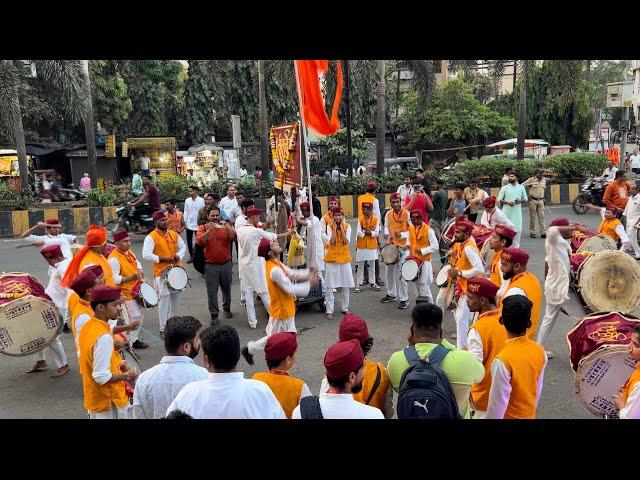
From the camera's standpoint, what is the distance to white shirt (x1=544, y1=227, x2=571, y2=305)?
7.03 m

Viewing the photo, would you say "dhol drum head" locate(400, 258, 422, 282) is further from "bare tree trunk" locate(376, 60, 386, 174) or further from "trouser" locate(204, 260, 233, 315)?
"bare tree trunk" locate(376, 60, 386, 174)

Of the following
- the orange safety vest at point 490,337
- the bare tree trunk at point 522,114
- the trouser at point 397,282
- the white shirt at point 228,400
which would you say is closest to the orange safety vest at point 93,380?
the white shirt at point 228,400

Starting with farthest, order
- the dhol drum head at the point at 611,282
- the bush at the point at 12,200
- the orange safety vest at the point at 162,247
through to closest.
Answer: the bush at the point at 12,200, the orange safety vest at the point at 162,247, the dhol drum head at the point at 611,282

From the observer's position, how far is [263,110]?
22.9 metres

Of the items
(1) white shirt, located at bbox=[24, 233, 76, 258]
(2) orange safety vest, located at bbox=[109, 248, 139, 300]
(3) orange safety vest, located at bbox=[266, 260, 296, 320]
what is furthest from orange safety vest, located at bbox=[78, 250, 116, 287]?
(3) orange safety vest, located at bbox=[266, 260, 296, 320]

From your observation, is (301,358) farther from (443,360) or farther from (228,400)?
(228,400)

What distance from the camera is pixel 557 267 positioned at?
7.15 meters

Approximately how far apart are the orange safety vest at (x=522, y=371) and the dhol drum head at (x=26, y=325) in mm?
4708

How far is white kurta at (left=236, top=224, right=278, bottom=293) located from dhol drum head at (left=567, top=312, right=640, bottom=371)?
471 cm

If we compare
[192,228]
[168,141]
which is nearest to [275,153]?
[192,228]

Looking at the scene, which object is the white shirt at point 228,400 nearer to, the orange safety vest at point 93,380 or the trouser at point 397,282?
the orange safety vest at point 93,380

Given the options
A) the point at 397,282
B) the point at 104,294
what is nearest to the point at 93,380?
the point at 104,294

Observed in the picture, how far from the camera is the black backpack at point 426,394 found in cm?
332
